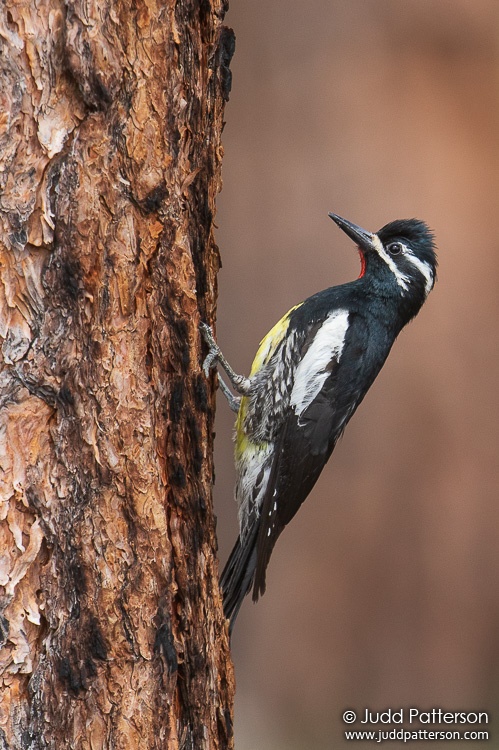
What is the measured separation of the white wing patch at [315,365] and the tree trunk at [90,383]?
1.11m

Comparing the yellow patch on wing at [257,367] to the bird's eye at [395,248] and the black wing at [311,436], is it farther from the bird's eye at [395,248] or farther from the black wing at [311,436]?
the bird's eye at [395,248]

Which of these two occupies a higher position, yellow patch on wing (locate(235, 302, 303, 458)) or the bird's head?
the bird's head

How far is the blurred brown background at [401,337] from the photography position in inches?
174

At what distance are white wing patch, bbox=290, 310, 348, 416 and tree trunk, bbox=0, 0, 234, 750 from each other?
1.11m

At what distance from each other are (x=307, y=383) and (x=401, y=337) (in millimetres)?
1640

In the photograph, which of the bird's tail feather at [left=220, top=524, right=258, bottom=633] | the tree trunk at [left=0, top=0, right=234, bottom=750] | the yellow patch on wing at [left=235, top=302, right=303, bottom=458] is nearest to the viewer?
the tree trunk at [left=0, top=0, right=234, bottom=750]

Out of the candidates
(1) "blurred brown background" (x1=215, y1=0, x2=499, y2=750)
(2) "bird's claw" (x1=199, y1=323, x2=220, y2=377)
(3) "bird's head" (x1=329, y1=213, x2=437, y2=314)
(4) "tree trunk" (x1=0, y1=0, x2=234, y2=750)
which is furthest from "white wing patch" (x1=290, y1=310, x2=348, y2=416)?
(1) "blurred brown background" (x1=215, y1=0, x2=499, y2=750)

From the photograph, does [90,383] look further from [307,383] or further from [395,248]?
[395,248]

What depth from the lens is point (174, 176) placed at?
1941 mm

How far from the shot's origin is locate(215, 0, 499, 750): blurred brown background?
174 inches

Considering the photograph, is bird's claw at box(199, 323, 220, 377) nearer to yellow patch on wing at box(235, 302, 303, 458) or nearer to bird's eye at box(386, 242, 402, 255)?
yellow patch on wing at box(235, 302, 303, 458)

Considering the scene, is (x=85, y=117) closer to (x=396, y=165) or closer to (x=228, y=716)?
(x=228, y=716)

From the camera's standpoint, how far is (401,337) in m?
4.53

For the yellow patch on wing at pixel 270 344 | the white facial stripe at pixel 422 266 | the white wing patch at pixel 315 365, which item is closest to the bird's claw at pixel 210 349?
the white wing patch at pixel 315 365
